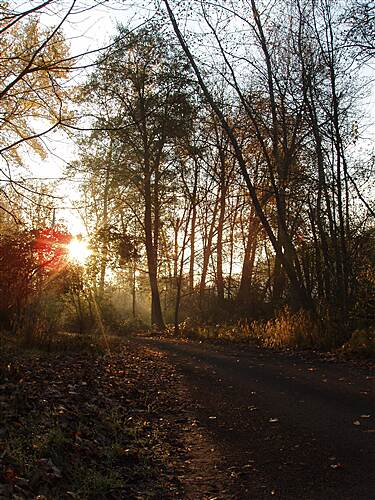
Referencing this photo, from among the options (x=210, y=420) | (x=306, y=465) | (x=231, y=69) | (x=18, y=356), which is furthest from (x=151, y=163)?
(x=306, y=465)

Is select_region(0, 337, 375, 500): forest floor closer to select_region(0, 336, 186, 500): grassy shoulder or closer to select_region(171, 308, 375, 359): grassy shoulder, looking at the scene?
select_region(0, 336, 186, 500): grassy shoulder

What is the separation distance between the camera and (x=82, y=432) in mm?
4984

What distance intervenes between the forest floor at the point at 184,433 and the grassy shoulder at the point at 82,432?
0.01 metres

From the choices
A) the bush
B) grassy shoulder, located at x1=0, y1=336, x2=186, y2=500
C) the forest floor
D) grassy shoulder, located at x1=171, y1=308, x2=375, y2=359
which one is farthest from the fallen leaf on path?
the bush

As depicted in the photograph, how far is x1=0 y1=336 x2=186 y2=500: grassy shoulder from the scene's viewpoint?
12.6 feet

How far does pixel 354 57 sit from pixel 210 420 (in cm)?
985

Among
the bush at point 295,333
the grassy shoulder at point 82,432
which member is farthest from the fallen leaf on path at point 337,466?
the bush at point 295,333

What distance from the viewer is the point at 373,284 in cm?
1166

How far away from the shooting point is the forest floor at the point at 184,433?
12.7 feet

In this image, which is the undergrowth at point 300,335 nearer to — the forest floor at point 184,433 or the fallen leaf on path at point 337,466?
the forest floor at point 184,433

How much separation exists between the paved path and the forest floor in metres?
0.01

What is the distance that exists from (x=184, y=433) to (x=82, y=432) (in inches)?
48.6

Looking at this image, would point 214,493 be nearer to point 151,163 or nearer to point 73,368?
point 73,368

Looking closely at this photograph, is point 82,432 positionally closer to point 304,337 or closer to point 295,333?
point 304,337
